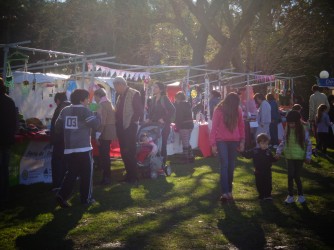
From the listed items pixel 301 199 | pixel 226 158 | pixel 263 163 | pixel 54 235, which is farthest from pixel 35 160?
pixel 301 199

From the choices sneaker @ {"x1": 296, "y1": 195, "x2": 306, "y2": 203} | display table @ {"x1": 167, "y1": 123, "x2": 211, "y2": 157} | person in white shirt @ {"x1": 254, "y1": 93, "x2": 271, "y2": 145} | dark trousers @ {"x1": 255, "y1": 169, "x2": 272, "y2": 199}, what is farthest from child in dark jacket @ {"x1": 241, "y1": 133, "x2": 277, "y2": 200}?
person in white shirt @ {"x1": 254, "y1": 93, "x2": 271, "y2": 145}

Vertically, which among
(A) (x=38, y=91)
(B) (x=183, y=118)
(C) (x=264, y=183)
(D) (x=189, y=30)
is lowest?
(C) (x=264, y=183)

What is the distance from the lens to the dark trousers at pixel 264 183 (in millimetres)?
7387

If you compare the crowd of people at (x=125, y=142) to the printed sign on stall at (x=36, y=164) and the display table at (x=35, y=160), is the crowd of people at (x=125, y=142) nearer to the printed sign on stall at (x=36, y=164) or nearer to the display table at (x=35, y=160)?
the display table at (x=35, y=160)

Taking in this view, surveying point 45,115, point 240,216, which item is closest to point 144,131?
point 240,216

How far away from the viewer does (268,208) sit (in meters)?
6.86

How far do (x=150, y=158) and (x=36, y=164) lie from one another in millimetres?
2313

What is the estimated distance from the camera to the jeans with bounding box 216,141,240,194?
7094 mm

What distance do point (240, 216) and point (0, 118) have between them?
3926 mm

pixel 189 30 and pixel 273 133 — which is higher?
pixel 189 30

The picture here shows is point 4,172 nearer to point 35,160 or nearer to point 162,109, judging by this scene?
point 35,160

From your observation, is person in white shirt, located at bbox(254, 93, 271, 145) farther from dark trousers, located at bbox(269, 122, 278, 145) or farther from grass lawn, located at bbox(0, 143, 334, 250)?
grass lawn, located at bbox(0, 143, 334, 250)

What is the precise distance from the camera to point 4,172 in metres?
7.05

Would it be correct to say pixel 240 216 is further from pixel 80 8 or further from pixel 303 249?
pixel 80 8
